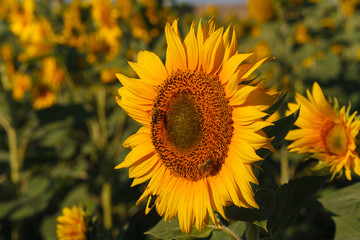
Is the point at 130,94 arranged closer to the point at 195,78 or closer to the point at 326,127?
the point at 195,78

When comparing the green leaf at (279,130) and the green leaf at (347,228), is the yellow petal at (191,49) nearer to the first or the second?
the green leaf at (279,130)

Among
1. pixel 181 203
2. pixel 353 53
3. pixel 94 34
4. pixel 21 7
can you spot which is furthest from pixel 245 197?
pixel 353 53

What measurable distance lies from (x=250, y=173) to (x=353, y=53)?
5.32 meters

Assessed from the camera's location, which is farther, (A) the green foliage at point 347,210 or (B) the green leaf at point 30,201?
(B) the green leaf at point 30,201

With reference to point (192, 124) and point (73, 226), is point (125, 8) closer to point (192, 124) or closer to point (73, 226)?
point (73, 226)

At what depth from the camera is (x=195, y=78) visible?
1311 millimetres

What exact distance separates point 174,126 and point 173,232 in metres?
0.35

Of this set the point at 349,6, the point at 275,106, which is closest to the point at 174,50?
the point at 275,106

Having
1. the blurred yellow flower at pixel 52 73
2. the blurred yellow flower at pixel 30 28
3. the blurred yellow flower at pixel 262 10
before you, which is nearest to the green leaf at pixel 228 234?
the blurred yellow flower at pixel 262 10

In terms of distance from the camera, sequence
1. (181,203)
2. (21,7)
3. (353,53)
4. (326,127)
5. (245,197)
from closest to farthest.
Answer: (245,197) < (181,203) < (326,127) < (21,7) < (353,53)

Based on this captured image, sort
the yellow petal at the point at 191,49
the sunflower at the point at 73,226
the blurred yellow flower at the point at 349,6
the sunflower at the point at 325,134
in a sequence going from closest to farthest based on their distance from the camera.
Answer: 1. the yellow petal at the point at 191,49
2. the sunflower at the point at 325,134
3. the sunflower at the point at 73,226
4. the blurred yellow flower at the point at 349,6

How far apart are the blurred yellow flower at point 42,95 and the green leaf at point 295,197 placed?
351 cm

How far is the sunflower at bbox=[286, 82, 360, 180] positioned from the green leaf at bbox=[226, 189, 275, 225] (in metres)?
0.32

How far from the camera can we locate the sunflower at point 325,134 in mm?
1444
